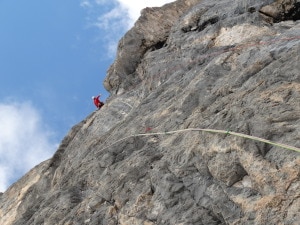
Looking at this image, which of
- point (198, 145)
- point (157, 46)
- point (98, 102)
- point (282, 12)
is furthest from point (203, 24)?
point (198, 145)

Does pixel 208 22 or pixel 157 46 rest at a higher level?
pixel 157 46

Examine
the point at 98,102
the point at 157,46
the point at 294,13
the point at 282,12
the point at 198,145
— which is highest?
the point at 157,46

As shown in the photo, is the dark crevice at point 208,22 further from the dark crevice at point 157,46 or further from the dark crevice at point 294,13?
the dark crevice at point 157,46

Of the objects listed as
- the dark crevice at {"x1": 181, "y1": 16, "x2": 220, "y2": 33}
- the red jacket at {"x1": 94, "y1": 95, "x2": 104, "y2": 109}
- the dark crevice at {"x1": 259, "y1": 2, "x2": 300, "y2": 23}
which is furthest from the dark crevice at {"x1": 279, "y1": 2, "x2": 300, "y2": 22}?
the red jacket at {"x1": 94, "y1": 95, "x2": 104, "y2": 109}

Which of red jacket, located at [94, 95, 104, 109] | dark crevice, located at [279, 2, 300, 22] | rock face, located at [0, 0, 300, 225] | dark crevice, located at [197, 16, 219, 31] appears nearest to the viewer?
rock face, located at [0, 0, 300, 225]

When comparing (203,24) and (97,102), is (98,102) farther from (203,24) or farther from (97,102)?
(203,24)

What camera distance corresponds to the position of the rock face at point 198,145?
9.44 meters

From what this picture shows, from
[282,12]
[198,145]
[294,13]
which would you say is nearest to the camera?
[198,145]

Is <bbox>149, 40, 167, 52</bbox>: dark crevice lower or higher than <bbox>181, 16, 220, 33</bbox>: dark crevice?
higher

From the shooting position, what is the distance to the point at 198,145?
1123 centimetres

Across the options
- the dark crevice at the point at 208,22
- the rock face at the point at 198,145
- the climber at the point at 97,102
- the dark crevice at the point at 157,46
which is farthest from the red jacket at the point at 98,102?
the dark crevice at the point at 208,22

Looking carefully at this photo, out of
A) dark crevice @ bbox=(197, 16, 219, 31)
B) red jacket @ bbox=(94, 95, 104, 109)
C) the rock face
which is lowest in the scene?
the rock face

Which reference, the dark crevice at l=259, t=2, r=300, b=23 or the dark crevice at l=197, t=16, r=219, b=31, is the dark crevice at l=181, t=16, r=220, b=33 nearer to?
the dark crevice at l=197, t=16, r=219, b=31

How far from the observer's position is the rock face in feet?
31.0
